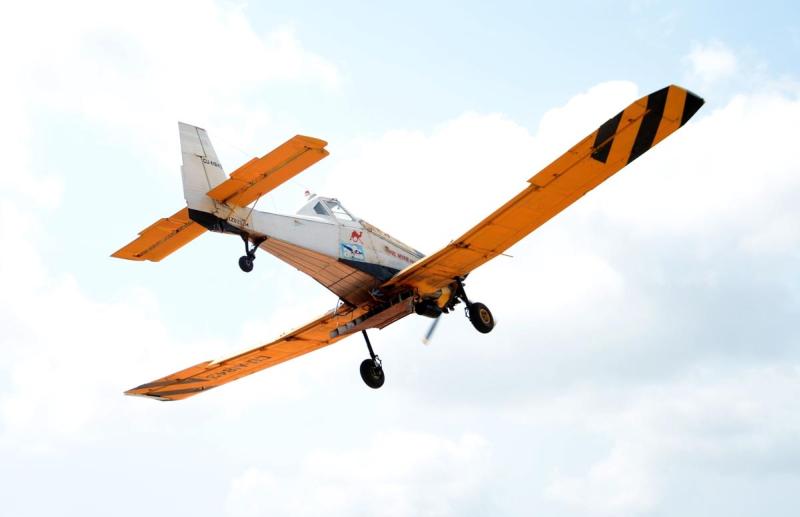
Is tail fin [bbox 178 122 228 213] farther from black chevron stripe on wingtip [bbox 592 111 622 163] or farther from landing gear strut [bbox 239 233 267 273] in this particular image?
black chevron stripe on wingtip [bbox 592 111 622 163]

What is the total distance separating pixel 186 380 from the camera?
28297mm

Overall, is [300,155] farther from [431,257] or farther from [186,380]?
[186,380]

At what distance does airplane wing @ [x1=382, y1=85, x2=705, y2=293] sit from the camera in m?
19.9

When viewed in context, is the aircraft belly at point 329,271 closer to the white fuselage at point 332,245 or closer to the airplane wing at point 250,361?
the white fuselage at point 332,245

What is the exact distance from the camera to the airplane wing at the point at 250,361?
24969 mm

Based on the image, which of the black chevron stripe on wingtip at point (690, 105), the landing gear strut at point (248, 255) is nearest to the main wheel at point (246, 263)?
the landing gear strut at point (248, 255)

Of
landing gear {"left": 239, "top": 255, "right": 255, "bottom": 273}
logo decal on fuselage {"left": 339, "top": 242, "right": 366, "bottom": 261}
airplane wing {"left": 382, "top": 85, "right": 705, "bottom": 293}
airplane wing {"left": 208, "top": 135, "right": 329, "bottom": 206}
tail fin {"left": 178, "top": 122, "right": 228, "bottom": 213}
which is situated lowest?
airplane wing {"left": 382, "top": 85, "right": 705, "bottom": 293}

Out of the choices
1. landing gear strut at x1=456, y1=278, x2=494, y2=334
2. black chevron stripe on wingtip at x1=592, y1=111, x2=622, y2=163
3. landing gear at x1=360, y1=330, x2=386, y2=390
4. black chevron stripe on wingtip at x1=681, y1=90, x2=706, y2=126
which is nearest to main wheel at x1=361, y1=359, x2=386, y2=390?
landing gear at x1=360, y1=330, x2=386, y2=390

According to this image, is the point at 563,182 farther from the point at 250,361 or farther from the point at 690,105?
the point at 250,361

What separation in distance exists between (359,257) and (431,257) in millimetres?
1624

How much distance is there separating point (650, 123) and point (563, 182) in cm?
211

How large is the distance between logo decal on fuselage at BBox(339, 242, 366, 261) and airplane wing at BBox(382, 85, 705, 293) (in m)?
0.93

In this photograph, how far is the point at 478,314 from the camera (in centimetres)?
2419

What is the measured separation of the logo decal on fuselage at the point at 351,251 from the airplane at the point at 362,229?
2 cm
